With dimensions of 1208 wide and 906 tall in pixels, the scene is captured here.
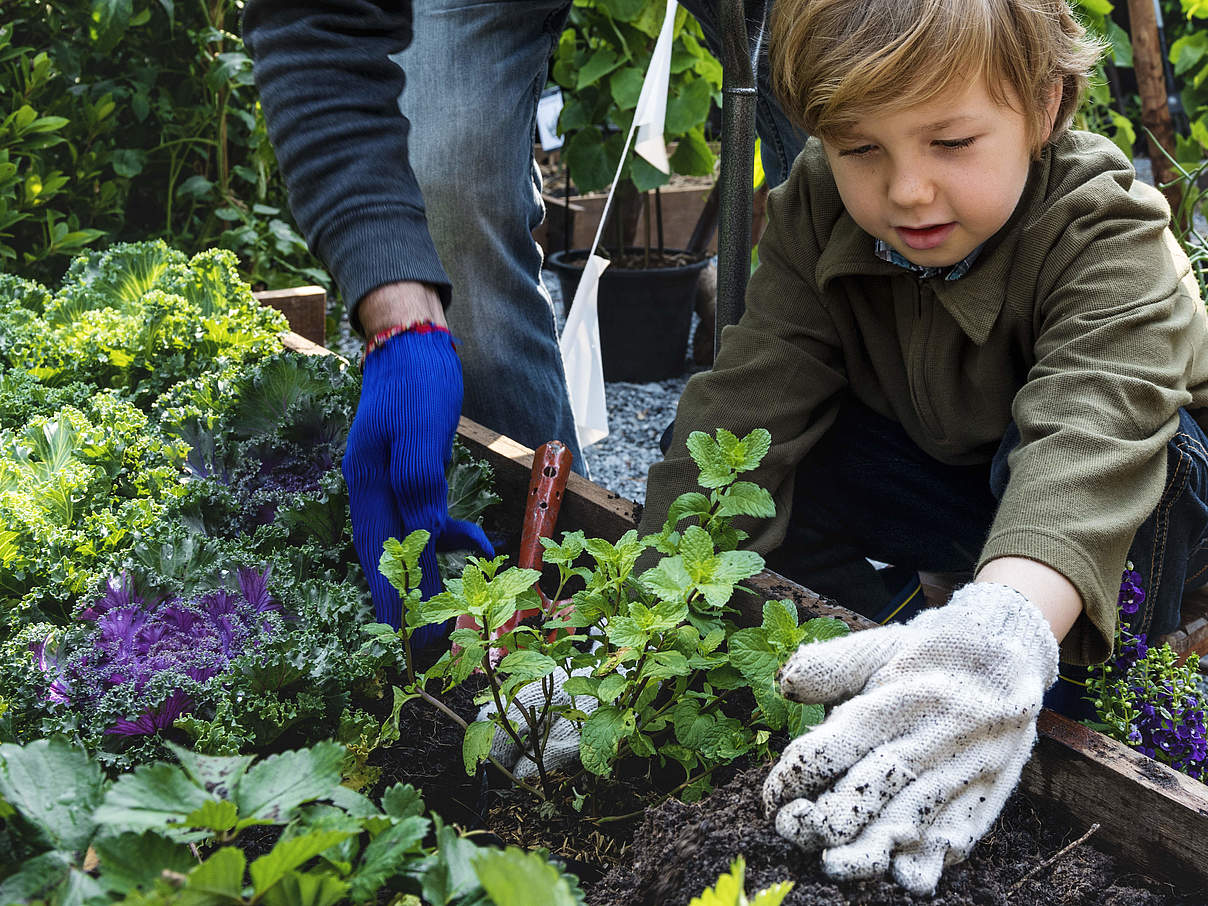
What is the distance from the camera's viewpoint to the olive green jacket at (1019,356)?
125cm

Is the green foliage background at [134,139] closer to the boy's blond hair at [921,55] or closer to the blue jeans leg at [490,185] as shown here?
the blue jeans leg at [490,185]

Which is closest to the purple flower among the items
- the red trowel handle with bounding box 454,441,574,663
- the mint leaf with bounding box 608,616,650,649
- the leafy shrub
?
the mint leaf with bounding box 608,616,650,649

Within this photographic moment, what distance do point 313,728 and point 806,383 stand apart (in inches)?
36.8

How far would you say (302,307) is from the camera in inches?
116

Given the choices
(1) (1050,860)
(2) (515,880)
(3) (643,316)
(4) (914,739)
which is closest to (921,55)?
(4) (914,739)

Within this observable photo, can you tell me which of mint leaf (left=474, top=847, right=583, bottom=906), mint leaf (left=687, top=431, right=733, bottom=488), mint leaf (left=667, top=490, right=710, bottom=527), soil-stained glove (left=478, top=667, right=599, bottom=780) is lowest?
soil-stained glove (left=478, top=667, right=599, bottom=780)

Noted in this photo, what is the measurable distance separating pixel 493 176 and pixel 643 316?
5.78 ft

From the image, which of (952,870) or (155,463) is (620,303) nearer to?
(155,463)

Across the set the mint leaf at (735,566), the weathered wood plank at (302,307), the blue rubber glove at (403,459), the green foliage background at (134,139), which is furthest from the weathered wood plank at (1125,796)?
the green foliage background at (134,139)

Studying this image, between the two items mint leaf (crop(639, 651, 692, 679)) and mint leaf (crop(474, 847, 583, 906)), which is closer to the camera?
mint leaf (crop(474, 847, 583, 906))

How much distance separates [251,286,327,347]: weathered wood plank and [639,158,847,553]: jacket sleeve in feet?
4.99

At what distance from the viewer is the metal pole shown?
5.76ft

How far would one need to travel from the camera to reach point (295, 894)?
2.43 feet

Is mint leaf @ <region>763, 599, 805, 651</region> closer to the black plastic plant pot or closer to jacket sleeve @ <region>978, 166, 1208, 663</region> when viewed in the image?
jacket sleeve @ <region>978, 166, 1208, 663</region>
